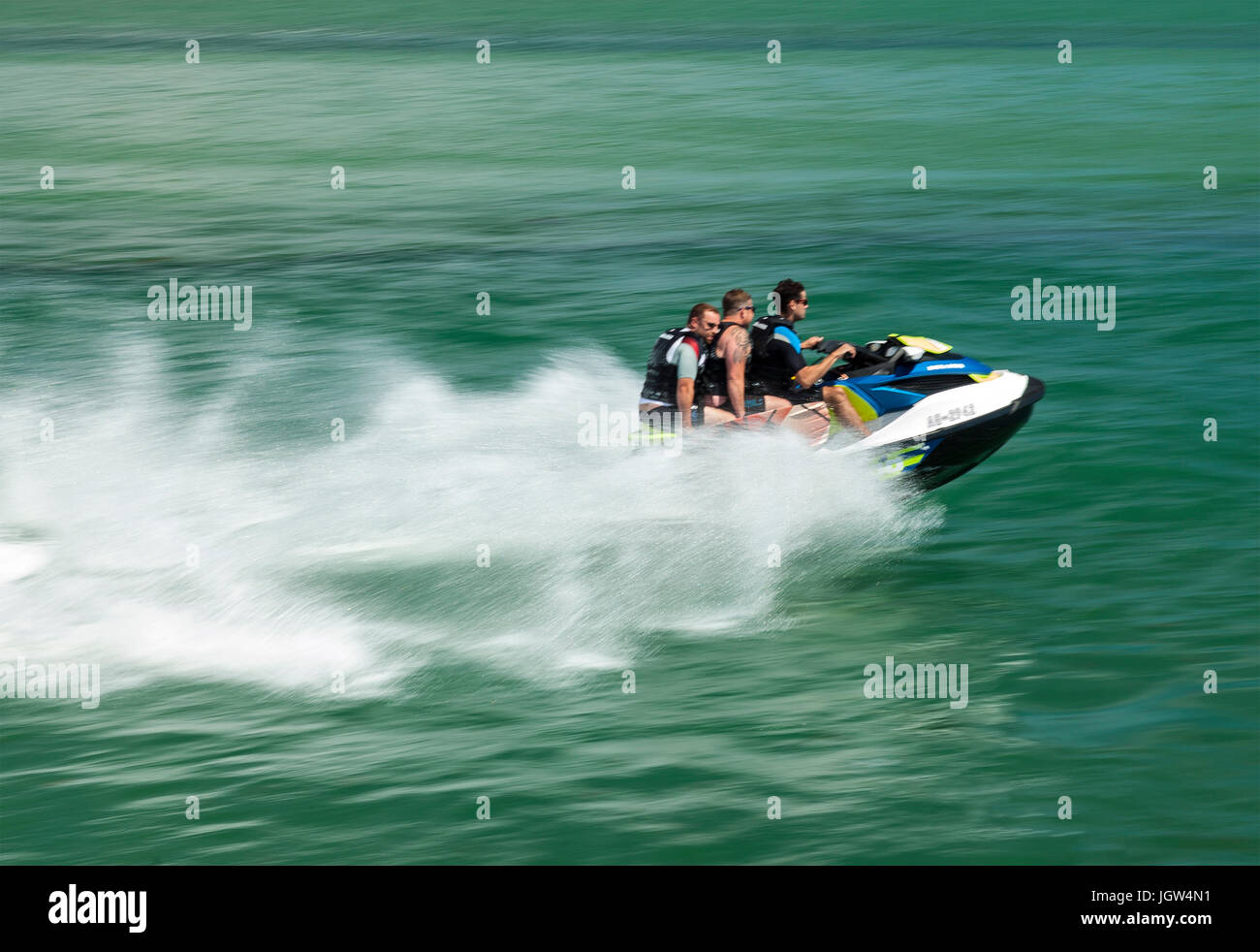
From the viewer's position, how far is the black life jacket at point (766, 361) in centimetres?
1120

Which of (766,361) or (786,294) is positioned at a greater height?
(786,294)

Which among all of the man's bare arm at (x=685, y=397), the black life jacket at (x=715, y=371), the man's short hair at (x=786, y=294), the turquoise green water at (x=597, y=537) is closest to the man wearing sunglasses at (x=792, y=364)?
the man's short hair at (x=786, y=294)

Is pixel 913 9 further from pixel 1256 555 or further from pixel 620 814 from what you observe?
pixel 620 814

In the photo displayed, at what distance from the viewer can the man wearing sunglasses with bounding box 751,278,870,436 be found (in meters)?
11.1

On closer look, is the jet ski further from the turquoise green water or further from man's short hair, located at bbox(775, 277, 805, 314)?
man's short hair, located at bbox(775, 277, 805, 314)

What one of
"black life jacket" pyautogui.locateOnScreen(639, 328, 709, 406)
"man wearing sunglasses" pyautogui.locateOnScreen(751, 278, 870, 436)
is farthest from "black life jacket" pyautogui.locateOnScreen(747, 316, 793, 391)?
"black life jacket" pyautogui.locateOnScreen(639, 328, 709, 406)

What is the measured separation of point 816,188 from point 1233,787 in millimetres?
19149

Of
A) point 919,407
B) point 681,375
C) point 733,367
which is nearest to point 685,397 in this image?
point 681,375

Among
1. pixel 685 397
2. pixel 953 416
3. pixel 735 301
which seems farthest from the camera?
pixel 953 416

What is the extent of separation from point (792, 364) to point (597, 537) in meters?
1.90

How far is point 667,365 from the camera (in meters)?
11.1

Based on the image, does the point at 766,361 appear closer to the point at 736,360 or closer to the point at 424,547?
the point at 736,360

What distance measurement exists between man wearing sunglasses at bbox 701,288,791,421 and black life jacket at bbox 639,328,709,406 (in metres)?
0.09

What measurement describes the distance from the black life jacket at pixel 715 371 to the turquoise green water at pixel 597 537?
16.7 inches
